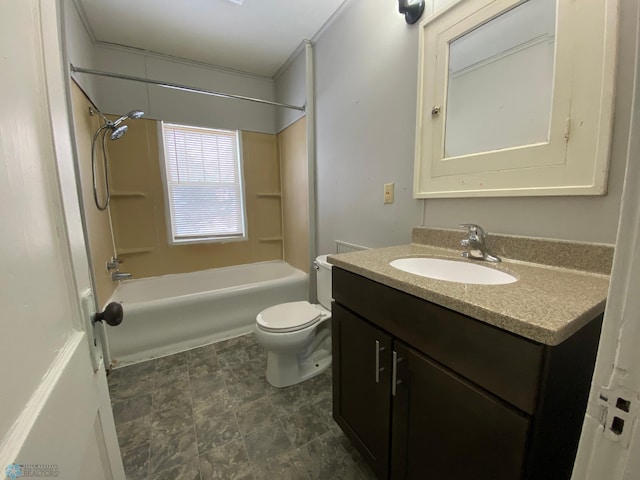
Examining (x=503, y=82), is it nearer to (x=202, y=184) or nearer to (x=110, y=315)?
(x=110, y=315)

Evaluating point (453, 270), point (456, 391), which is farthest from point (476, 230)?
point (456, 391)

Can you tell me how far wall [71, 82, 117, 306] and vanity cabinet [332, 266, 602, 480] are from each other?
5.79ft

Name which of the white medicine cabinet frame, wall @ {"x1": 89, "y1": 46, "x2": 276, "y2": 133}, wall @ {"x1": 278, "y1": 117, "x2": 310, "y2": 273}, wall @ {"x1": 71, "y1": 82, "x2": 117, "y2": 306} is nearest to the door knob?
the white medicine cabinet frame

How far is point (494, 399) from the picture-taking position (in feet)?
1.95

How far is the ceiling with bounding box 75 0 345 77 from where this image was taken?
1.72m

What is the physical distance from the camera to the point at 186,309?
81.0 inches

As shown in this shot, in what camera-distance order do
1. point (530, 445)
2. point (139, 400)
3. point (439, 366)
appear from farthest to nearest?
point (139, 400)
point (439, 366)
point (530, 445)

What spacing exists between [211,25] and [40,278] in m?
2.26

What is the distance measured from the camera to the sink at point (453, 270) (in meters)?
0.96

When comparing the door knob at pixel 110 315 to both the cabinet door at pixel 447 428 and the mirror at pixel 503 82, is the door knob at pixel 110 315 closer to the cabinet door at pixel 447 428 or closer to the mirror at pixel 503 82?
the cabinet door at pixel 447 428

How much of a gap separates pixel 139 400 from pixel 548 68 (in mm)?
2451

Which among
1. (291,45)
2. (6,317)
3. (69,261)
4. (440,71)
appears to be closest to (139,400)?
(69,261)

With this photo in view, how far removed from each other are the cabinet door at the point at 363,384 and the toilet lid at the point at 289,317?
44 centimetres

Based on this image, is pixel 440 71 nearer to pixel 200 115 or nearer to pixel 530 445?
pixel 530 445
